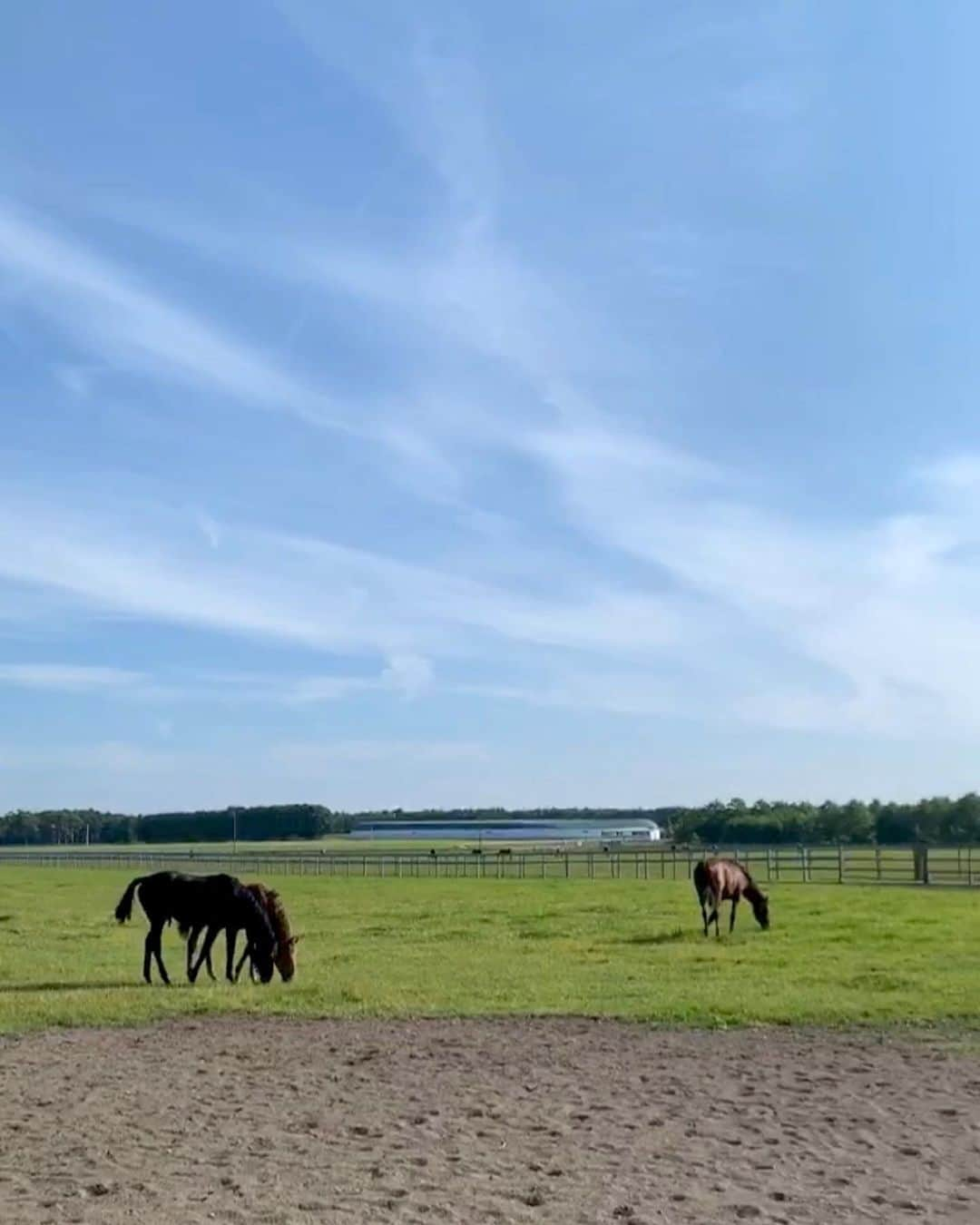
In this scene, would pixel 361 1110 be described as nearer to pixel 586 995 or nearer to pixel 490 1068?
pixel 490 1068

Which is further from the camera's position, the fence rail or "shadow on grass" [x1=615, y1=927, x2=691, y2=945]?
the fence rail

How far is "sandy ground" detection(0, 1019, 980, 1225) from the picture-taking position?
7758mm

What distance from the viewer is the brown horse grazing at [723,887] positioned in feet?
80.3

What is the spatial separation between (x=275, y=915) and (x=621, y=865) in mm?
42986

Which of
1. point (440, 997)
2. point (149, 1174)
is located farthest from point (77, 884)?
point (149, 1174)

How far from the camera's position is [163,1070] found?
1208 cm

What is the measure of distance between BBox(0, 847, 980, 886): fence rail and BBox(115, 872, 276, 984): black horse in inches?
1146

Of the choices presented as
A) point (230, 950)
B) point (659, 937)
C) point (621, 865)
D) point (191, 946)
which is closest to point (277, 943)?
point (230, 950)

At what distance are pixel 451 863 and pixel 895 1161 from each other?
55074 mm

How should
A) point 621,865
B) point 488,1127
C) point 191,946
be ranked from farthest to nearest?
point 621,865 < point 191,946 < point 488,1127

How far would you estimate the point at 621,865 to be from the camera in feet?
199

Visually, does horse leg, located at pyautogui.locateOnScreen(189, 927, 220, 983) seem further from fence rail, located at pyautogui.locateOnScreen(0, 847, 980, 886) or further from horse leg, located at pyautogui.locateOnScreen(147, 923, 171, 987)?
fence rail, located at pyautogui.locateOnScreen(0, 847, 980, 886)

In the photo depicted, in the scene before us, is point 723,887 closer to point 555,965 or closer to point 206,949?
point 555,965

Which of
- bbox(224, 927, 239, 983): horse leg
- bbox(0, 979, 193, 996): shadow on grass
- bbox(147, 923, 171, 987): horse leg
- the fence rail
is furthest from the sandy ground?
the fence rail
